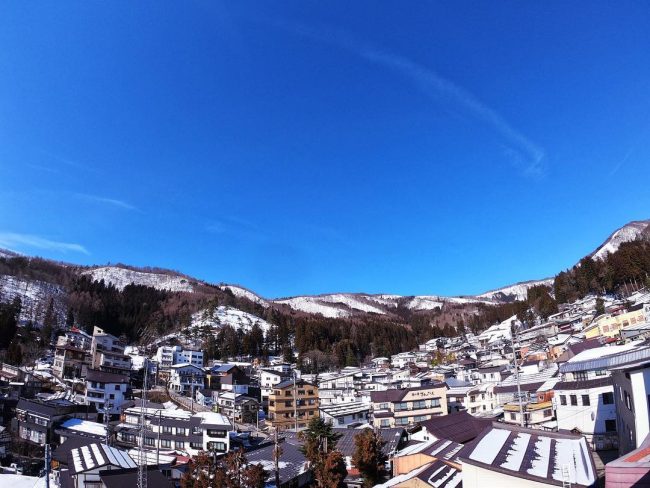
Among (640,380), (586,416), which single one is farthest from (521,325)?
(640,380)

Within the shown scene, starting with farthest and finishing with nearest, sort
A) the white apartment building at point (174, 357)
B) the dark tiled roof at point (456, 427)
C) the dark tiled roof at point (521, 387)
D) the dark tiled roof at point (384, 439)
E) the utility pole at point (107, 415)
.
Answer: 1. the white apartment building at point (174, 357)
2. the dark tiled roof at point (521, 387)
3. the utility pole at point (107, 415)
4. the dark tiled roof at point (384, 439)
5. the dark tiled roof at point (456, 427)

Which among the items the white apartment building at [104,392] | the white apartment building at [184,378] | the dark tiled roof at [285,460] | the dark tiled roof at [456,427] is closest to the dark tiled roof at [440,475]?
the dark tiled roof at [456,427]

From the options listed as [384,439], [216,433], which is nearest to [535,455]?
[384,439]

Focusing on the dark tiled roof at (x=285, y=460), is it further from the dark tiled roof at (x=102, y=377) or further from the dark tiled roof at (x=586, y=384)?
the dark tiled roof at (x=102, y=377)

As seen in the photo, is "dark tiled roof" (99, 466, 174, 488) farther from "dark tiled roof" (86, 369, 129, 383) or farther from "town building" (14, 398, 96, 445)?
"dark tiled roof" (86, 369, 129, 383)

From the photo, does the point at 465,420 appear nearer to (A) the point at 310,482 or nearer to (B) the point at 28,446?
(A) the point at 310,482
